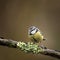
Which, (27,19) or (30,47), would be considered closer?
(30,47)

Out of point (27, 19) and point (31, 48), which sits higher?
point (27, 19)

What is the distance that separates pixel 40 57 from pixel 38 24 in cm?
21

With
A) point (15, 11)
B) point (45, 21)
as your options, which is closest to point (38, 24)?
point (45, 21)

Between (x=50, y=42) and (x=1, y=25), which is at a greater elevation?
(x=1, y=25)

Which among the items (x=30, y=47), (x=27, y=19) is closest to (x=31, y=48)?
(x=30, y=47)

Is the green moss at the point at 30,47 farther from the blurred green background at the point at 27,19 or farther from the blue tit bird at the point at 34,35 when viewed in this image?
the blurred green background at the point at 27,19

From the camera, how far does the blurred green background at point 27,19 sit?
168cm

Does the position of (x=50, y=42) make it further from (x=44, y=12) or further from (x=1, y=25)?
(x=1, y=25)

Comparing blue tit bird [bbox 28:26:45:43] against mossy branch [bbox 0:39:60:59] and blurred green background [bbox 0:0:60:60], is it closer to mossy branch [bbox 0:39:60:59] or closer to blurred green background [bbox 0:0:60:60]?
mossy branch [bbox 0:39:60:59]

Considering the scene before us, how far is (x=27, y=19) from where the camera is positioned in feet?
5.56

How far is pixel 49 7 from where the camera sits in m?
1.69

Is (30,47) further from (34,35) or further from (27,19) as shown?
(27,19)

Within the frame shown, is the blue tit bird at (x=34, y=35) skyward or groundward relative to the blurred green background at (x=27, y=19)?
groundward

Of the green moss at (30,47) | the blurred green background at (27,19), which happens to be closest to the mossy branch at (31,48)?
the green moss at (30,47)
